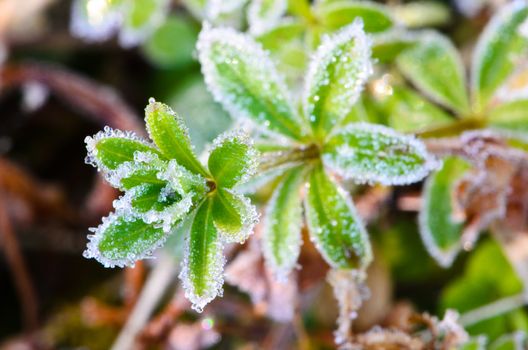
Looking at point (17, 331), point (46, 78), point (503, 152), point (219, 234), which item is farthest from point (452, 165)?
point (17, 331)

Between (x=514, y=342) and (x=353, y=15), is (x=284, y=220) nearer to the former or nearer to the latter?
(x=353, y=15)

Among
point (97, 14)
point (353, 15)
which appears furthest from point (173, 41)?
point (353, 15)

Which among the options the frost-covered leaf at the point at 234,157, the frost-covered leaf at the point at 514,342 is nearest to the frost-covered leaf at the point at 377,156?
the frost-covered leaf at the point at 234,157

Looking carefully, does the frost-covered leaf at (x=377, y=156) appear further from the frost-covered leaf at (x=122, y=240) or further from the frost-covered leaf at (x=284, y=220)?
the frost-covered leaf at (x=122, y=240)

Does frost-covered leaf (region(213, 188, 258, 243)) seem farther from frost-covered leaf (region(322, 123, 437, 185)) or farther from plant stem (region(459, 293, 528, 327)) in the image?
plant stem (region(459, 293, 528, 327))

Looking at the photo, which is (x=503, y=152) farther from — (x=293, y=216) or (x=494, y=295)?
(x=494, y=295)

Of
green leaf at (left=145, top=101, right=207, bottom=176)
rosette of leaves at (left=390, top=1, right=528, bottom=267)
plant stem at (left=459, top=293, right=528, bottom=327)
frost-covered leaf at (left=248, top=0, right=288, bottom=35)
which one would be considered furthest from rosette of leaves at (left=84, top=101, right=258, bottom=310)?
plant stem at (left=459, top=293, right=528, bottom=327)
